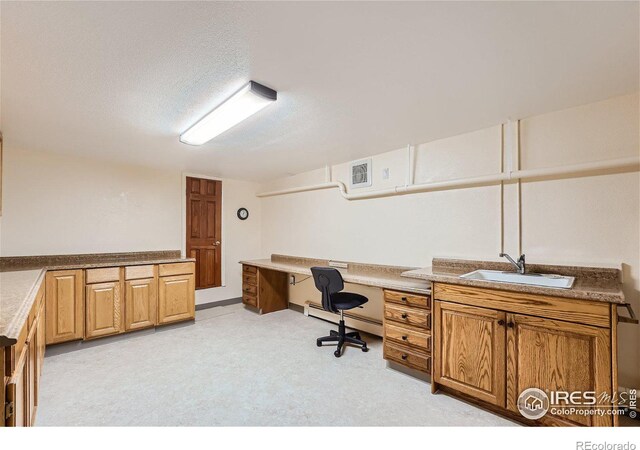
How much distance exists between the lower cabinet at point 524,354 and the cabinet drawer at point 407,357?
5.0 inches

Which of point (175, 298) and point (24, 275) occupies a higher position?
point (24, 275)

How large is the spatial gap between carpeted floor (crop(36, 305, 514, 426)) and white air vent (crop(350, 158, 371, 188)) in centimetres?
188

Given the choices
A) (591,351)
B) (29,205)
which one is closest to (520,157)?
(591,351)

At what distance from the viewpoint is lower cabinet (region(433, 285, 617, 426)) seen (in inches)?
61.6

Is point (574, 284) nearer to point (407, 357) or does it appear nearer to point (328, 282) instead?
point (407, 357)

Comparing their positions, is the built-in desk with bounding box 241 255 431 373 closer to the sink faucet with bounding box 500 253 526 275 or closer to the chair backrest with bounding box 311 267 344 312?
the chair backrest with bounding box 311 267 344 312

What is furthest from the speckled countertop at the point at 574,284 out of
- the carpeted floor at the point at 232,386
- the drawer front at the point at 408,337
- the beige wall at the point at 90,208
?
the beige wall at the point at 90,208

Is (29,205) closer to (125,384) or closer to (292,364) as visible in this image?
(125,384)

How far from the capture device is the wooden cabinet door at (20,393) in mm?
1123

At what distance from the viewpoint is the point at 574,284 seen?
1905mm

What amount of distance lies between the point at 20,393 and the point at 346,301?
Answer: 7.65ft

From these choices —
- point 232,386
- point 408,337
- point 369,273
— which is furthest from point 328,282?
point 232,386

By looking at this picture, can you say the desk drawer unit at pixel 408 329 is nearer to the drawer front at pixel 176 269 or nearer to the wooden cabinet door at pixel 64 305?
the drawer front at pixel 176 269

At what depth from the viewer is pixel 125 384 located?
2314 millimetres
